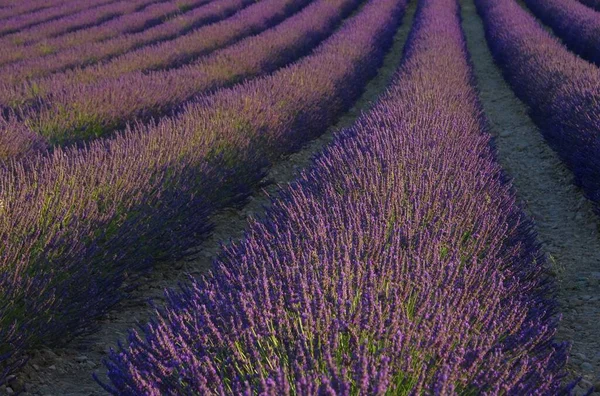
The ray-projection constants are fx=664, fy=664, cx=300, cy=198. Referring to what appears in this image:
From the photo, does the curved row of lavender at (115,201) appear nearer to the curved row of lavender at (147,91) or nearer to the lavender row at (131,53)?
the curved row of lavender at (147,91)

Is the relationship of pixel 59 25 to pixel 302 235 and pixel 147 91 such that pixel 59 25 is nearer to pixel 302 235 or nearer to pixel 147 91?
pixel 147 91

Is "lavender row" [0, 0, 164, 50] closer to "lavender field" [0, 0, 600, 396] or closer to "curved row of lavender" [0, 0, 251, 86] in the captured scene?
"curved row of lavender" [0, 0, 251, 86]

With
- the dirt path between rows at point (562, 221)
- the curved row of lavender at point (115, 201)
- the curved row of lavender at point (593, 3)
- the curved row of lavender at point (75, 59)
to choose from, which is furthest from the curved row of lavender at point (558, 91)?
the curved row of lavender at point (75, 59)

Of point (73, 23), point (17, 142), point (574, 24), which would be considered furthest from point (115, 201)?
point (73, 23)

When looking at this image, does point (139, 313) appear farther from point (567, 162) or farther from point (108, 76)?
point (108, 76)

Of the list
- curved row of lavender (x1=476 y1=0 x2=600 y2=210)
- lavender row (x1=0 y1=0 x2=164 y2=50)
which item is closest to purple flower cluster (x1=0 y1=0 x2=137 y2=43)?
lavender row (x1=0 y1=0 x2=164 y2=50)

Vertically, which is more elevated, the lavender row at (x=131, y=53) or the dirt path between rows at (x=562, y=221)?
the lavender row at (x=131, y=53)

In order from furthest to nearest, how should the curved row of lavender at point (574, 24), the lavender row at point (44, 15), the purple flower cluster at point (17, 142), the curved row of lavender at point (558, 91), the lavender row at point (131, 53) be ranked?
1. the lavender row at point (44, 15)
2. the curved row of lavender at point (574, 24)
3. the lavender row at point (131, 53)
4. the curved row of lavender at point (558, 91)
5. the purple flower cluster at point (17, 142)

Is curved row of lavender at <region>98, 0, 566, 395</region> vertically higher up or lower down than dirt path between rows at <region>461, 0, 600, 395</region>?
higher up
